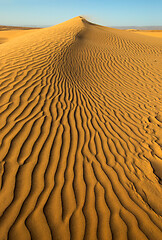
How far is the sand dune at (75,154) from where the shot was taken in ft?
6.88

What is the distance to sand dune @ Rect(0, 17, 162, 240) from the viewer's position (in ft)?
6.88

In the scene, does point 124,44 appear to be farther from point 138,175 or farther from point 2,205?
point 2,205

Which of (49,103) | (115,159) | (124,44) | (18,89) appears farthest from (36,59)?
(124,44)

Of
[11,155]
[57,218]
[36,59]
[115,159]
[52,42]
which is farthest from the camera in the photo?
[52,42]

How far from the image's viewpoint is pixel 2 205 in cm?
214

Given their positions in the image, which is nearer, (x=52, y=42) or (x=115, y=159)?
(x=115, y=159)

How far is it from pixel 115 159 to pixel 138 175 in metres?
0.48

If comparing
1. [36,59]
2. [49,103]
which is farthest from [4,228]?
[36,59]

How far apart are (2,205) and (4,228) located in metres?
0.29

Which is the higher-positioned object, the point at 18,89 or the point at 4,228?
the point at 18,89

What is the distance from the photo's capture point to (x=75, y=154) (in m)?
3.12

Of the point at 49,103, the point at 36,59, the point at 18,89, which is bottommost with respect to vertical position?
the point at 49,103

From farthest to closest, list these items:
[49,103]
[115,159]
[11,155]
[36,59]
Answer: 1. [36,59]
2. [49,103]
3. [115,159]
4. [11,155]

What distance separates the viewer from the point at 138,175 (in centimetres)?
290
